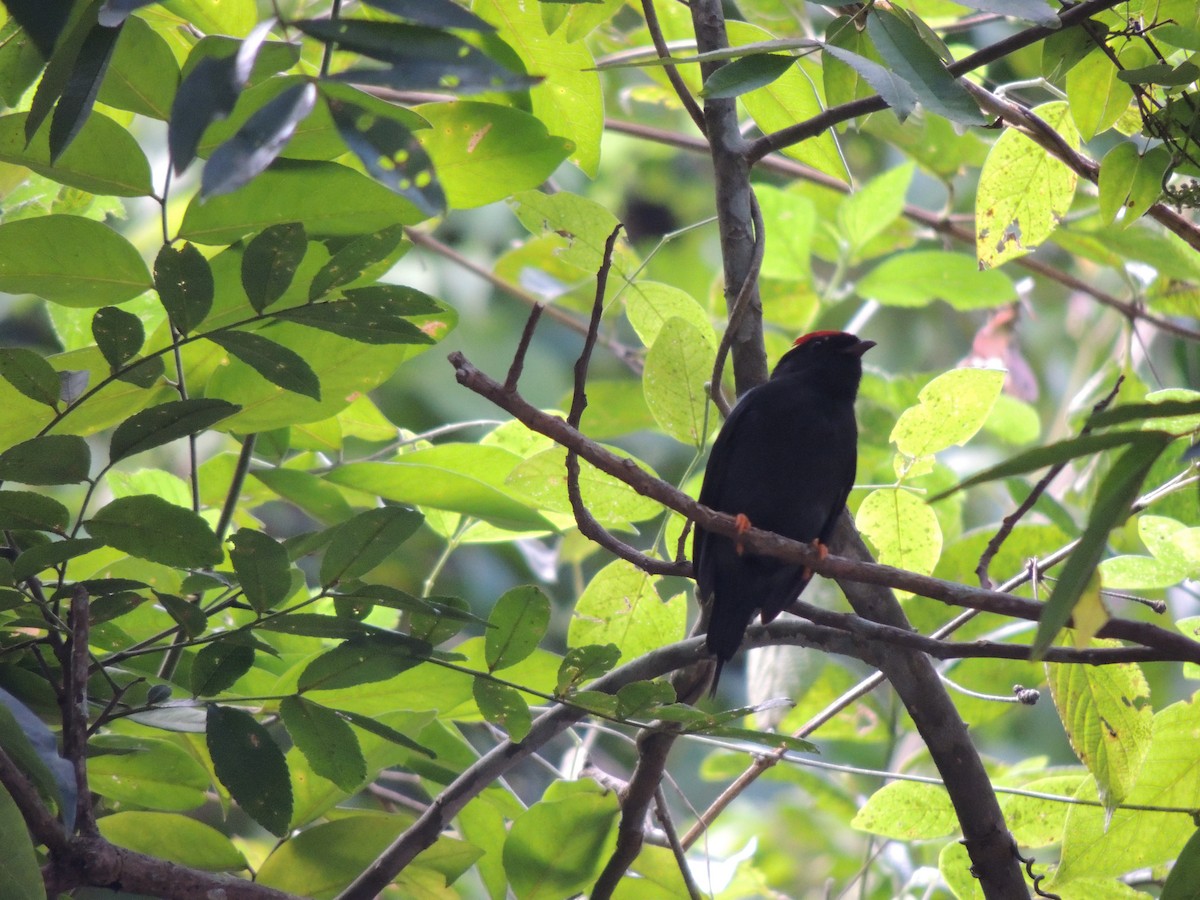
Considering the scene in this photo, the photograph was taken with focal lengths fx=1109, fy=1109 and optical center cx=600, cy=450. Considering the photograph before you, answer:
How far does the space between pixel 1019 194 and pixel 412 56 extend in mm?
1549

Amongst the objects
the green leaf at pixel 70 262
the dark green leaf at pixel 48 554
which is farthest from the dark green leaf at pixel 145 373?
the dark green leaf at pixel 48 554

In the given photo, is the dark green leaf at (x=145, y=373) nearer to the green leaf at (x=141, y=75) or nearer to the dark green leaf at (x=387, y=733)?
the green leaf at (x=141, y=75)

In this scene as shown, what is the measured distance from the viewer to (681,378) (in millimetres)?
2049

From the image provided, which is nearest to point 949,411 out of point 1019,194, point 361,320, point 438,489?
point 1019,194

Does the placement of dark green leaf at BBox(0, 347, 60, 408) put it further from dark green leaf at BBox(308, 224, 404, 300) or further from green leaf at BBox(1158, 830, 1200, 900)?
green leaf at BBox(1158, 830, 1200, 900)

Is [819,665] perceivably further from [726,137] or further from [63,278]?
[63,278]

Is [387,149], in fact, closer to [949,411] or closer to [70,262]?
[70,262]

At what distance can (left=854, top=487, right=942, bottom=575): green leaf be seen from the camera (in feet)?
6.91

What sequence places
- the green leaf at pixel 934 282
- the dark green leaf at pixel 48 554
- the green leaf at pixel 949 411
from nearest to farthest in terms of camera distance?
the dark green leaf at pixel 48 554, the green leaf at pixel 949 411, the green leaf at pixel 934 282

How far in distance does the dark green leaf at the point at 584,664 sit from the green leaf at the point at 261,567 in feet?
1.41

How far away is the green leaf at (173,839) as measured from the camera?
1696 millimetres

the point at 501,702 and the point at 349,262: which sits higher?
the point at 349,262

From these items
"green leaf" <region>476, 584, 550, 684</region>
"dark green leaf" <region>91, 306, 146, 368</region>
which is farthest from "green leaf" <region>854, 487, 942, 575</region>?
"dark green leaf" <region>91, 306, 146, 368</region>

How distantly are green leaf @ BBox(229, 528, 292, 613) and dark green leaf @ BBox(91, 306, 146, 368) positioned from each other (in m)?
0.26
